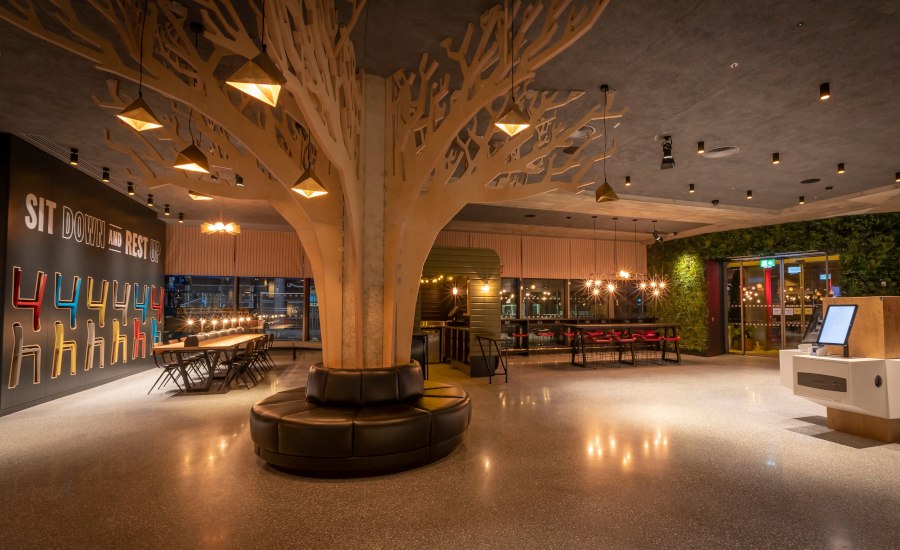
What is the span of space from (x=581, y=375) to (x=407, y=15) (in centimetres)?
817

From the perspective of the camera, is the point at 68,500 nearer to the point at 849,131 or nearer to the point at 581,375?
the point at 581,375

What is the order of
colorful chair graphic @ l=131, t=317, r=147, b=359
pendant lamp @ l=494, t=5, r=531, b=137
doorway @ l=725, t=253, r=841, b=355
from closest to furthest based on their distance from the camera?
1. pendant lamp @ l=494, t=5, r=531, b=137
2. colorful chair graphic @ l=131, t=317, r=147, b=359
3. doorway @ l=725, t=253, r=841, b=355

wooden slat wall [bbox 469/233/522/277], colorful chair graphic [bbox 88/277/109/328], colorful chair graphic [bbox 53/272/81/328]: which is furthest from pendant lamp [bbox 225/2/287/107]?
wooden slat wall [bbox 469/233/522/277]

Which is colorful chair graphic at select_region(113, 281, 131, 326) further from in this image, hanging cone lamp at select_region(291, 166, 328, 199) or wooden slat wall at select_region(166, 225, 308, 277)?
hanging cone lamp at select_region(291, 166, 328, 199)

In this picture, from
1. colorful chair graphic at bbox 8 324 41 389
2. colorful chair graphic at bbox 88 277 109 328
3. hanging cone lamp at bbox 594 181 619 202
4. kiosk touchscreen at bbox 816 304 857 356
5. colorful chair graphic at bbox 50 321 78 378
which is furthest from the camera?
colorful chair graphic at bbox 88 277 109 328

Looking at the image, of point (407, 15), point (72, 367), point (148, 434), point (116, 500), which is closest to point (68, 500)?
point (116, 500)

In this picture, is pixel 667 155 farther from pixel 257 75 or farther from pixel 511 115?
pixel 257 75

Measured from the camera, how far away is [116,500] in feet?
11.9

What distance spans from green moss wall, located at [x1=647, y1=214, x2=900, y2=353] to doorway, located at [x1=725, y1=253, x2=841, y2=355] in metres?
0.65

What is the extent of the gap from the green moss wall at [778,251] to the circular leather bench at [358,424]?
1130 centimetres

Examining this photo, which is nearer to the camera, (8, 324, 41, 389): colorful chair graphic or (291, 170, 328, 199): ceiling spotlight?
(291, 170, 328, 199): ceiling spotlight

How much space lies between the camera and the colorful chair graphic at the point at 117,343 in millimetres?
9406

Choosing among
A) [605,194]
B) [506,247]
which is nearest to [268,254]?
[506,247]

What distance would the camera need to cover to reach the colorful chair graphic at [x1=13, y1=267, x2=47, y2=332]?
259 inches
